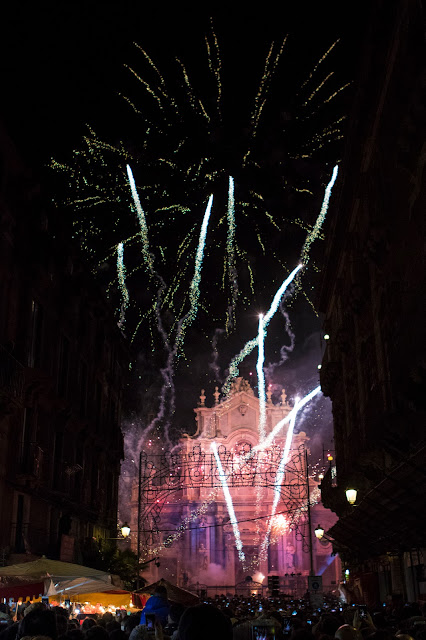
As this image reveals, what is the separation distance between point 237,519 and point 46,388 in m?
43.6

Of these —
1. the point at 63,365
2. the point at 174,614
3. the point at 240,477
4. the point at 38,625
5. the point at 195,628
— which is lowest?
the point at 174,614

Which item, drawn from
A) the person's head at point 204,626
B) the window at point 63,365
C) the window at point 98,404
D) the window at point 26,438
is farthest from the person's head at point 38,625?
the window at point 98,404

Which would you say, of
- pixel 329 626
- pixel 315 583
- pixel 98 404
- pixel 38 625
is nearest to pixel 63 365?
pixel 98 404

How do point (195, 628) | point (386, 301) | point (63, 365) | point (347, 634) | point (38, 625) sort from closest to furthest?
point (195, 628)
point (347, 634)
point (38, 625)
point (386, 301)
point (63, 365)

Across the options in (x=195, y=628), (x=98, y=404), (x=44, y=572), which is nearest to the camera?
(x=195, y=628)

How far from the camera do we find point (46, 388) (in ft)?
81.4

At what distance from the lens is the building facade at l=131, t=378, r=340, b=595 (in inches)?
2391

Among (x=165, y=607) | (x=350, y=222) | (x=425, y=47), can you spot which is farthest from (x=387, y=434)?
(x=350, y=222)

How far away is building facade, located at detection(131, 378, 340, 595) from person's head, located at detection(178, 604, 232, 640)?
2202 inches

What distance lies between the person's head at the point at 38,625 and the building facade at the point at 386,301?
24.1 feet

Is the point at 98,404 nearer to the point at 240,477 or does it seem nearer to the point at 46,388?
the point at 46,388

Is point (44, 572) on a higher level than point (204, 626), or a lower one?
higher

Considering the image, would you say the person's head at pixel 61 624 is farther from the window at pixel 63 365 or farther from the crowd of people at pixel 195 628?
the window at pixel 63 365

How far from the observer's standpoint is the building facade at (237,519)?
6072cm
